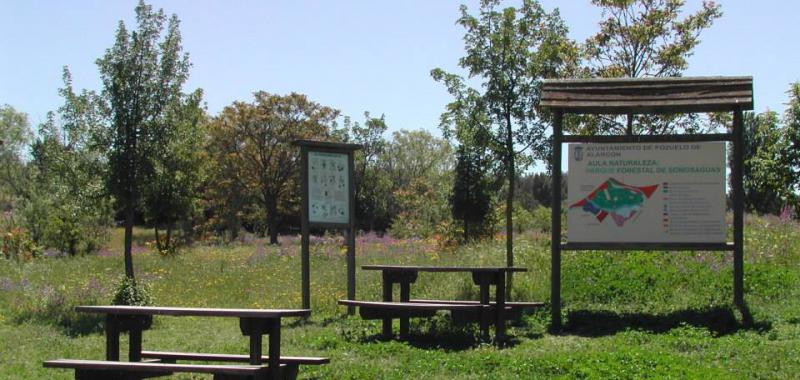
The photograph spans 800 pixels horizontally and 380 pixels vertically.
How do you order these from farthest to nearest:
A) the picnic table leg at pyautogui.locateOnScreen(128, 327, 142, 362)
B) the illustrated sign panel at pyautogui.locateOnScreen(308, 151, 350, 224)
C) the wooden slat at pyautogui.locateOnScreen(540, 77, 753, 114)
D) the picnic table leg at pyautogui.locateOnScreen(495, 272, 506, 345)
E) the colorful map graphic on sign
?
the illustrated sign panel at pyautogui.locateOnScreen(308, 151, 350, 224) → the colorful map graphic on sign → the wooden slat at pyautogui.locateOnScreen(540, 77, 753, 114) → the picnic table leg at pyautogui.locateOnScreen(495, 272, 506, 345) → the picnic table leg at pyautogui.locateOnScreen(128, 327, 142, 362)

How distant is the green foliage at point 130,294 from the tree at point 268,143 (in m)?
36.5

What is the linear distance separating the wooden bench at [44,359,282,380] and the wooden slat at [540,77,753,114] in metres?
6.51

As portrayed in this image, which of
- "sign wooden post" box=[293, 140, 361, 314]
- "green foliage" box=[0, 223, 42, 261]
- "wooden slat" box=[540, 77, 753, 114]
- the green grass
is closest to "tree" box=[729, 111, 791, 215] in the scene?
the green grass

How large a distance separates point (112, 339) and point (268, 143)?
44521 mm

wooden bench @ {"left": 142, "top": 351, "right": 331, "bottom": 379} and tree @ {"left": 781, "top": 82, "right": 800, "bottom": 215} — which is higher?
tree @ {"left": 781, "top": 82, "right": 800, "bottom": 215}

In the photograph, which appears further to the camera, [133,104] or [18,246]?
[18,246]

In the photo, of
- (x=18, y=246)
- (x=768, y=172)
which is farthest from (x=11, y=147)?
(x=768, y=172)

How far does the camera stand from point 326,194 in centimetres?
1395

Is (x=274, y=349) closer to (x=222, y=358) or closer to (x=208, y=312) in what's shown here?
(x=208, y=312)

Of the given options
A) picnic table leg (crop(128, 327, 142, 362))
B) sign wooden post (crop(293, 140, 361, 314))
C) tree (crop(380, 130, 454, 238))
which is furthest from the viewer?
tree (crop(380, 130, 454, 238))

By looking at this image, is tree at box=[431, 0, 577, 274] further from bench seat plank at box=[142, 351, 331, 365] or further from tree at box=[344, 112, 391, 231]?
tree at box=[344, 112, 391, 231]

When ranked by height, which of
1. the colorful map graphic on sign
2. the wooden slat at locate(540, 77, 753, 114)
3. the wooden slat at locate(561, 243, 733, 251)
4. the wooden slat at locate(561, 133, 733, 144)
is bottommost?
the wooden slat at locate(561, 243, 733, 251)

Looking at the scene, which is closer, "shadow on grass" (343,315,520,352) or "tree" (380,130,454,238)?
"shadow on grass" (343,315,520,352)

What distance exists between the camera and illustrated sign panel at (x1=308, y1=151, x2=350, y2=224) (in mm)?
13734
